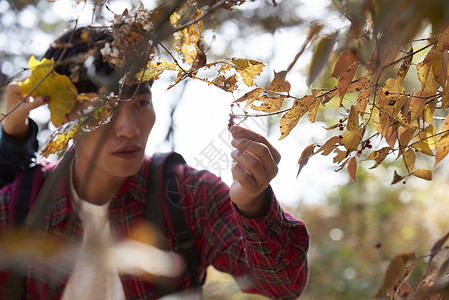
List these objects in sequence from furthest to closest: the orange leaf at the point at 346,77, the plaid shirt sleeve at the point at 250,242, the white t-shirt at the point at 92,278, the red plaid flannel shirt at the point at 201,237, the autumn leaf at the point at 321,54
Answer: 1. the white t-shirt at the point at 92,278
2. the red plaid flannel shirt at the point at 201,237
3. the plaid shirt sleeve at the point at 250,242
4. the orange leaf at the point at 346,77
5. the autumn leaf at the point at 321,54

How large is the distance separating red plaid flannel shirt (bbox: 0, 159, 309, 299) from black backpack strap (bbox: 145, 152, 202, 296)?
23mm

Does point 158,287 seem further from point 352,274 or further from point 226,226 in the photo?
point 352,274

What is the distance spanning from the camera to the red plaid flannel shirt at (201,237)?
1.00m

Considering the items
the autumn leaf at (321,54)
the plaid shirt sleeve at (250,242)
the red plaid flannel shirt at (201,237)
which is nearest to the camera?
the autumn leaf at (321,54)

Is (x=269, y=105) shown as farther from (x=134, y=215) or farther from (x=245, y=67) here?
(x=134, y=215)

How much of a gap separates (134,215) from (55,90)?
0.71 m

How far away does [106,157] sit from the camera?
3.65 ft

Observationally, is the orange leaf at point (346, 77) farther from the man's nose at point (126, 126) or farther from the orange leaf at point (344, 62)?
the man's nose at point (126, 126)

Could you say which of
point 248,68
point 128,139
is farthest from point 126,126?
point 248,68

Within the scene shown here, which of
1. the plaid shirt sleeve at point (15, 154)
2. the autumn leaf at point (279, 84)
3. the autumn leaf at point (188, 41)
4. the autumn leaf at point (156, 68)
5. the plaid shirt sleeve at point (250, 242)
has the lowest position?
the plaid shirt sleeve at point (250, 242)

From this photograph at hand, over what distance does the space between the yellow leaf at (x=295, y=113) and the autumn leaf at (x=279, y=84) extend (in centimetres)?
2

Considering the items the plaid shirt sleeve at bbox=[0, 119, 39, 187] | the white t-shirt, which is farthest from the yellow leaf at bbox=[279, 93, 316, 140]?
the plaid shirt sleeve at bbox=[0, 119, 39, 187]

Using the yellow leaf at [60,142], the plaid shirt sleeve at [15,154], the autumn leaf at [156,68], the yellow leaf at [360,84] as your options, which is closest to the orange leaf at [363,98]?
the yellow leaf at [360,84]

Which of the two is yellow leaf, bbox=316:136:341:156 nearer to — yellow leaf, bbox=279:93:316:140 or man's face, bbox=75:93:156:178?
yellow leaf, bbox=279:93:316:140
